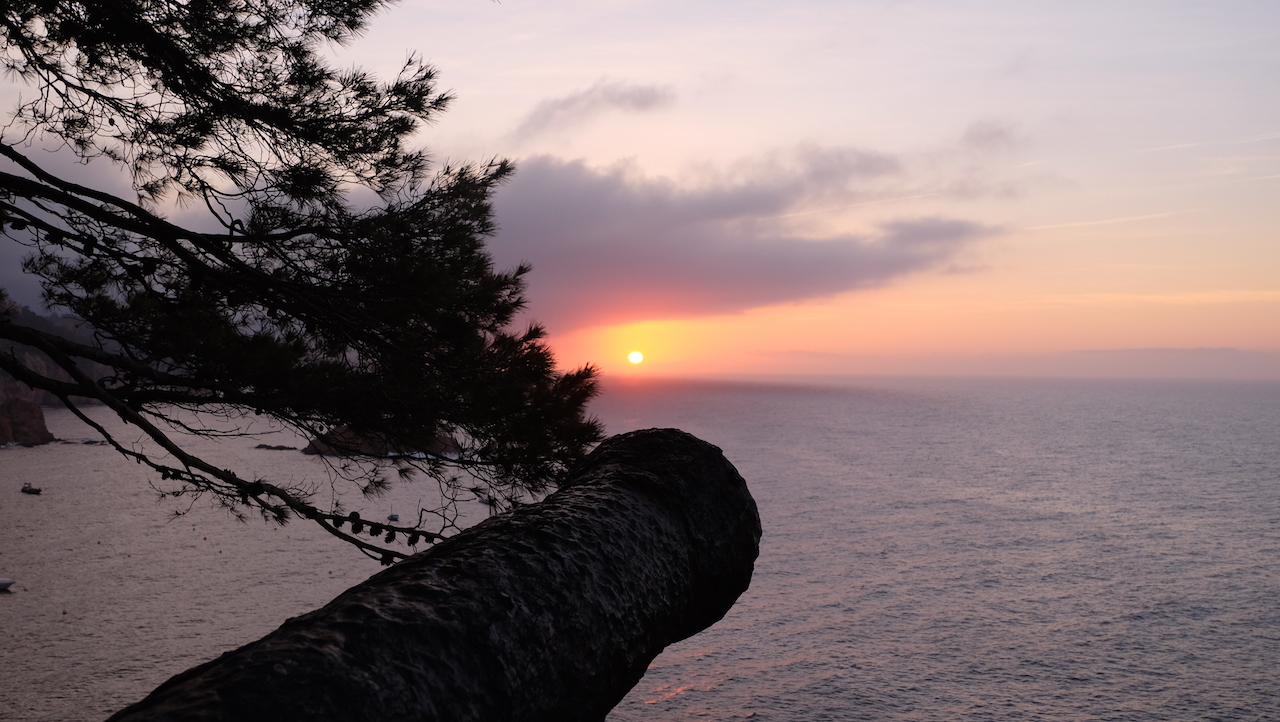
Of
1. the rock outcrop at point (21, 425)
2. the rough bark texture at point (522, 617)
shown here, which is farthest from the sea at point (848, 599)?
the rough bark texture at point (522, 617)

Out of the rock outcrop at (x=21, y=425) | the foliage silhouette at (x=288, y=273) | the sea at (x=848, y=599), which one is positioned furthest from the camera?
the rock outcrop at (x=21, y=425)

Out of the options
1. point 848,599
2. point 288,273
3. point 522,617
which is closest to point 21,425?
point 848,599

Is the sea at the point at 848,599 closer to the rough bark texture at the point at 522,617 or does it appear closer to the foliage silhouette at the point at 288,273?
the foliage silhouette at the point at 288,273

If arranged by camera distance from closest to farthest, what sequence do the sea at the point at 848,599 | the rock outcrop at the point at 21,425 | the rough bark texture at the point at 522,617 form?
the rough bark texture at the point at 522,617, the sea at the point at 848,599, the rock outcrop at the point at 21,425

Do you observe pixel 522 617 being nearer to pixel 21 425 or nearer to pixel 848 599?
pixel 848 599

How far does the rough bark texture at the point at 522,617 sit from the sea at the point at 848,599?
17.2 feet

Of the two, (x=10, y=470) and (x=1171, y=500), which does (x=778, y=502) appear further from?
(x=10, y=470)

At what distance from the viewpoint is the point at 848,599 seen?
700 inches

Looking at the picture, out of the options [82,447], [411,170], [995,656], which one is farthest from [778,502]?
[82,447]

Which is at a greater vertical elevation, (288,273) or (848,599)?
(288,273)

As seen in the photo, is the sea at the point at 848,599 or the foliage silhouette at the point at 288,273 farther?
the sea at the point at 848,599

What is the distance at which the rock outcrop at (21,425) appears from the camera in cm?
3475

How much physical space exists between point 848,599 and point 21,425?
36.4 m

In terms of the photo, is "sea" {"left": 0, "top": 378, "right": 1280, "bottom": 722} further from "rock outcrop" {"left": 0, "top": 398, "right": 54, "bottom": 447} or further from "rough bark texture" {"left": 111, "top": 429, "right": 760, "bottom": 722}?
"rough bark texture" {"left": 111, "top": 429, "right": 760, "bottom": 722}
